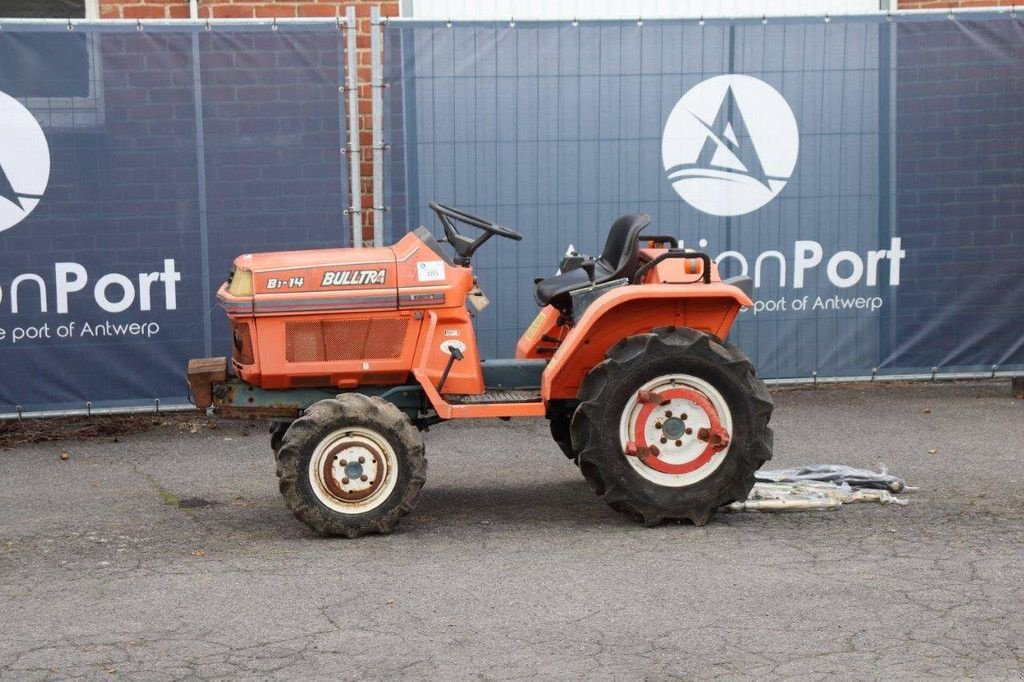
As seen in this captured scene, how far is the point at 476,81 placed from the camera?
9.76m

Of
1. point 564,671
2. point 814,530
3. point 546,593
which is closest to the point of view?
point 564,671

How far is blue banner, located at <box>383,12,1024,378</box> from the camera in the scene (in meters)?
9.77

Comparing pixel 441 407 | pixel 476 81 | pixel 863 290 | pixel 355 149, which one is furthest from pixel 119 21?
pixel 863 290

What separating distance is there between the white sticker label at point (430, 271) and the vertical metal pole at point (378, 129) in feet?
8.84

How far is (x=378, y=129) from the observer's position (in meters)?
9.59

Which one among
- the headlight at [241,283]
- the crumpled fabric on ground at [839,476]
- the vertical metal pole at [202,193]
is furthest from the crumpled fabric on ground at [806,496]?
the vertical metal pole at [202,193]

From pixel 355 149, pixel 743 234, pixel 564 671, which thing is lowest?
pixel 564 671

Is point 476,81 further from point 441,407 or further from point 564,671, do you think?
point 564,671

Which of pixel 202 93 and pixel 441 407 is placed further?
pixel 202 93

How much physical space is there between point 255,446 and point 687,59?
13.1 ft

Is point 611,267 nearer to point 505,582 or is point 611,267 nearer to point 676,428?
point 676,428

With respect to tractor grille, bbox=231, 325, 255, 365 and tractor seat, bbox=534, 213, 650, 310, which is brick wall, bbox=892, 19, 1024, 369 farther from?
tractor grille, bbox=231, 325, 255, 365

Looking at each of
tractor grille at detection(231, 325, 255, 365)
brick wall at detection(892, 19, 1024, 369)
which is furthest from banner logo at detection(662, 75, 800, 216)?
tractor grille at detection(231, 325, 255, 365)

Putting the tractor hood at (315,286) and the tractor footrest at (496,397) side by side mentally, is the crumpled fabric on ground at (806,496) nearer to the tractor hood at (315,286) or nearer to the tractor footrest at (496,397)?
the tractor footrest at (496,397)
